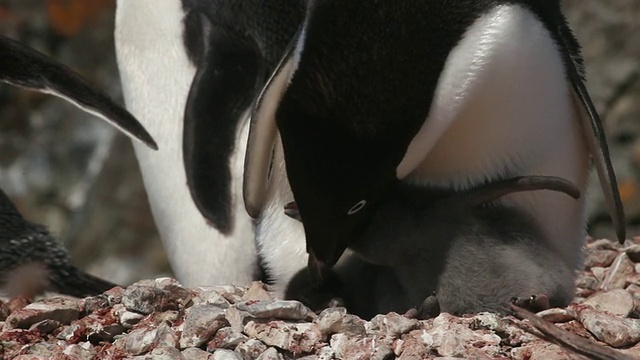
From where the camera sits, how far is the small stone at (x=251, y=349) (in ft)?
6.13

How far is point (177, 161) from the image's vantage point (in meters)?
3.10

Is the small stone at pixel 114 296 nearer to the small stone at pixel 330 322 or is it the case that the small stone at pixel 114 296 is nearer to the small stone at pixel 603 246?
the small stone at pixel 330 322

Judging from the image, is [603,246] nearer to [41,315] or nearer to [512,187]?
[512,187]

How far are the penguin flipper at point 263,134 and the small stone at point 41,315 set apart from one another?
16.7 inches

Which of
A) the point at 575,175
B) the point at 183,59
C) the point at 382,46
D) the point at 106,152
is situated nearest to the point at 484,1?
the point at 382,46

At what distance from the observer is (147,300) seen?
2102 millimetres

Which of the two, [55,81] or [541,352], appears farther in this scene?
[55,81]

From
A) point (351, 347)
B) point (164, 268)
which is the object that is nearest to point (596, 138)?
point (351, 347)

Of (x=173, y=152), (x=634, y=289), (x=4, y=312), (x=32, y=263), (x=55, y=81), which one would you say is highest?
(x=55, y=81)

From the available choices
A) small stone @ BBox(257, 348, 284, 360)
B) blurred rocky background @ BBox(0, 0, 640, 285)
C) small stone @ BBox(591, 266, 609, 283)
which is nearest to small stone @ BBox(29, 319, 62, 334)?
small stone @ BBox(257, 348, 284, 360)

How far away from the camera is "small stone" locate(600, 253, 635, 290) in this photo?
8.87 feet

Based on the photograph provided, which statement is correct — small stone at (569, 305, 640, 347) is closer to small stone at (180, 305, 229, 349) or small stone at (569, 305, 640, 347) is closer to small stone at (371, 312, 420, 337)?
small stone at (371, 312, 420, 337)

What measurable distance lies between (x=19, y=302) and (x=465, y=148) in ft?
3.51

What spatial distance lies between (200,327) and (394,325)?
0.33m
